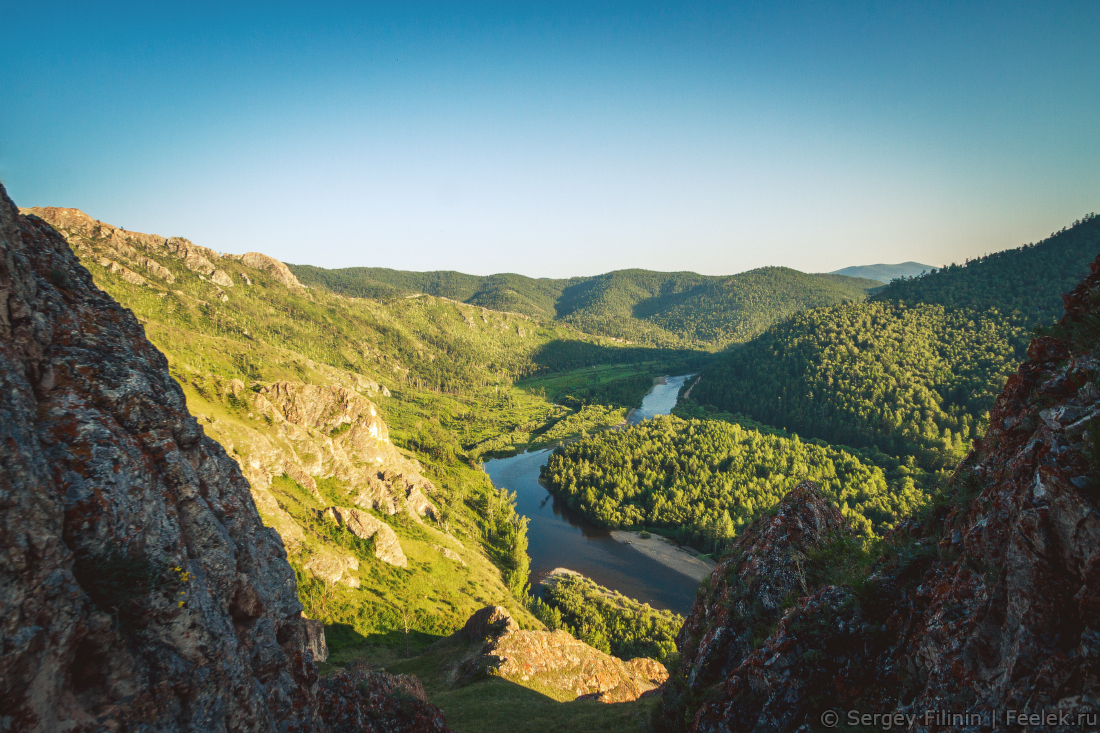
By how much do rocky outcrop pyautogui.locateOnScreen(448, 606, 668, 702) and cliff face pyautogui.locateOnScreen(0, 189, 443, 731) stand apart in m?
26.1

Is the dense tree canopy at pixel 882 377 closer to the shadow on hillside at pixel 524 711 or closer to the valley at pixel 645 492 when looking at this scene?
the valley at pixel 645 492

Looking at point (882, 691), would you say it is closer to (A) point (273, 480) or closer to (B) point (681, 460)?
(A) point (273, 480)

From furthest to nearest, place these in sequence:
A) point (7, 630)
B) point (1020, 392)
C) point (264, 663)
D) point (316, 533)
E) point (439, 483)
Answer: point (439, 483) < point (316, 533) < point (264, 663) < point (1020, 392) < point (7, 630)

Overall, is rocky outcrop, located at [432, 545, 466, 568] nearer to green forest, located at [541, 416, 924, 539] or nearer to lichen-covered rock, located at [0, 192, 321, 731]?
green forest, located at [541, 416, 924, 539]

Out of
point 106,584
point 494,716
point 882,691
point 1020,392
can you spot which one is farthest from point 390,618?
point 1020,392

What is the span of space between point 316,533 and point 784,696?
62.6 m

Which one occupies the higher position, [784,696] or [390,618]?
[784,696]

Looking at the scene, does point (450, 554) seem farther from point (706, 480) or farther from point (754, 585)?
point (754, 585)

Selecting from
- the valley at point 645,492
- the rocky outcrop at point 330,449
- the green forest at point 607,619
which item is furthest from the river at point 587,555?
the rocky outcrop at point 330,449

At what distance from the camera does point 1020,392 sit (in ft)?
33.0

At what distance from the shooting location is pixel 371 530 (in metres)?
65.4

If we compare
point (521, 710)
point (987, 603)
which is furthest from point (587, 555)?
point (987, 603)

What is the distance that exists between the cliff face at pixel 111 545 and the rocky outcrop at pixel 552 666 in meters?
26.1

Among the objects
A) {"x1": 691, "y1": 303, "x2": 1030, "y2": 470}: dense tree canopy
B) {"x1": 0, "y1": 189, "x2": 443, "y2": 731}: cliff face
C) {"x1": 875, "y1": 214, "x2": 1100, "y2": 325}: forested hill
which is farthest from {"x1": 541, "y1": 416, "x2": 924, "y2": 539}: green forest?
{"x1": 875, "y1": 214, "x2": 1100, "y2": 325}: forested hill
